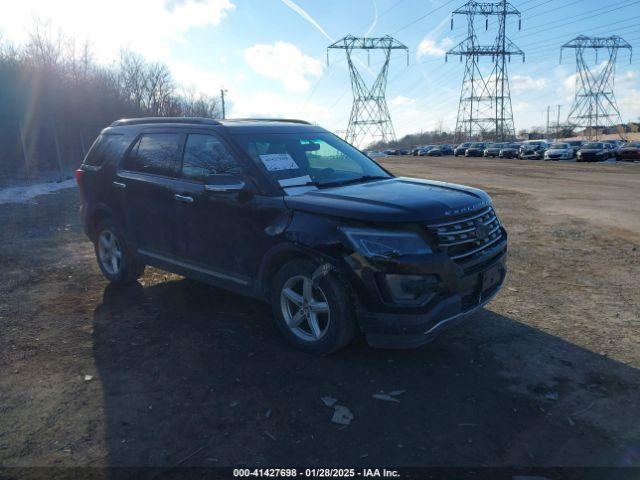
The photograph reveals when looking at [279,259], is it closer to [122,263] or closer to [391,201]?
[391,201]

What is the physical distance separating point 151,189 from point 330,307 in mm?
2481

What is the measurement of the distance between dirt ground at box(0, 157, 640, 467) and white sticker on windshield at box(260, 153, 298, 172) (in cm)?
149

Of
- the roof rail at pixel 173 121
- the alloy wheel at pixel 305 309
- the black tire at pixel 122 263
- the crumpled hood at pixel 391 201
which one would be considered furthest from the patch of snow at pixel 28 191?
the crumpled hood at pixel 391 201

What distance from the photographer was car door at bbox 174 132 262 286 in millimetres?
4301

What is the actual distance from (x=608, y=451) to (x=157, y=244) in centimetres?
427

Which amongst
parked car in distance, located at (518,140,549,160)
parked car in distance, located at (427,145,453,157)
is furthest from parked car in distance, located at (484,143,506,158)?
parked car in distance, located at (427,145,453,157)

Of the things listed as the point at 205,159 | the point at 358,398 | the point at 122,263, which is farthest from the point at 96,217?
the point at 358,398

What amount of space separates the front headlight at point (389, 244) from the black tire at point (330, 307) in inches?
13.6

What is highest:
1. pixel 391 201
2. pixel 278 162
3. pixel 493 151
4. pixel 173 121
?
pixel 173 121

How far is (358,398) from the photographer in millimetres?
3473

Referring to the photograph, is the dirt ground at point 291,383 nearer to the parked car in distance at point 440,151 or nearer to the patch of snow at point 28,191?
the patch of snow at point 28,191

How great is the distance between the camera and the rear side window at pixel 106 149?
5.78 meters

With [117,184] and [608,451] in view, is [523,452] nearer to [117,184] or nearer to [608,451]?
[608,451]

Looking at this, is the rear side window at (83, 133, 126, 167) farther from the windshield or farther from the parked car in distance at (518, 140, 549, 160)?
the parked car in distance at (518, 140, 549, 160)
